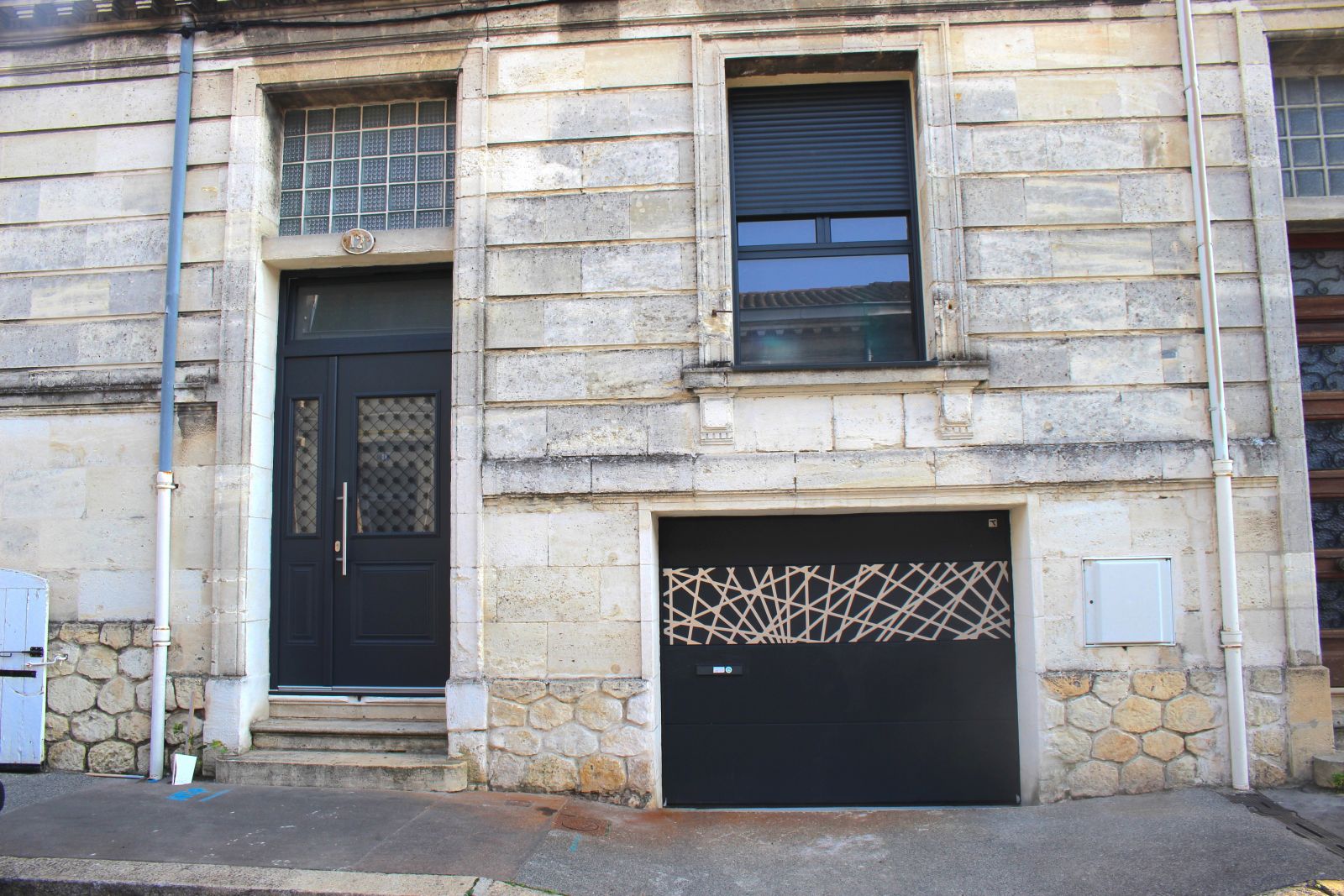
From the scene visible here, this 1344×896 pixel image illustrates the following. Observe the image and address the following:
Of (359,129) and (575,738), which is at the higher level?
(359,129)

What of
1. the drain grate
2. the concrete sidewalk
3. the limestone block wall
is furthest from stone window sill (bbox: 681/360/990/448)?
the limestone block wall

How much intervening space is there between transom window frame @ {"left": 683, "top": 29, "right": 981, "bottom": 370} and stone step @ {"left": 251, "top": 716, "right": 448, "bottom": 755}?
9.63 ft

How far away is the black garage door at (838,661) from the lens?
588cm

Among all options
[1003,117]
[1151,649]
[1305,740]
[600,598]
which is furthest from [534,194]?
[1305,740]

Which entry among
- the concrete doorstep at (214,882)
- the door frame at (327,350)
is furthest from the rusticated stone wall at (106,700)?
the concrete doorstep at (214,882)

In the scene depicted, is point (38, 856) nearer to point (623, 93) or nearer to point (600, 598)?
point (600, 598)

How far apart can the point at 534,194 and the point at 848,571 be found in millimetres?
3390

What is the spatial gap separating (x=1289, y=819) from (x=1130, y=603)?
1381mm

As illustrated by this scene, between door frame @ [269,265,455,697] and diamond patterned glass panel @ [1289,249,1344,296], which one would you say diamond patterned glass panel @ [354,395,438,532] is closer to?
door frame @ [269,265,455,697]

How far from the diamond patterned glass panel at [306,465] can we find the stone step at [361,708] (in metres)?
1.20

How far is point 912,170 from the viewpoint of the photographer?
6.21 m

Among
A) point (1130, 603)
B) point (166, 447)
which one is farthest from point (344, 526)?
point (1130, 603)

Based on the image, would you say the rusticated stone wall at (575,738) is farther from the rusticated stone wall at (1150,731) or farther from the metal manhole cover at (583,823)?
the rusticated stone wall at (1150,731)

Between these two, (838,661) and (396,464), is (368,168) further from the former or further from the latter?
(838,661)
